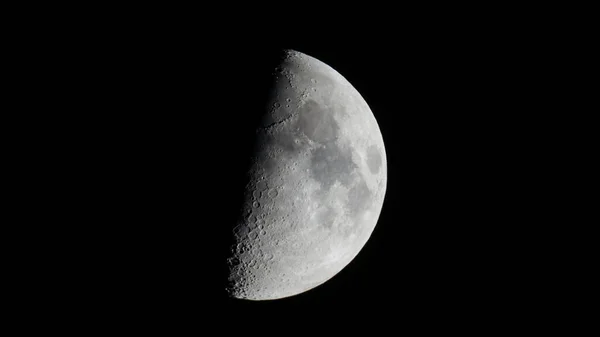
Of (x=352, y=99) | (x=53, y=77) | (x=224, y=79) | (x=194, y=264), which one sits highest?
(x=352, y=99)

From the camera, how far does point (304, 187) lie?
310 centimetres

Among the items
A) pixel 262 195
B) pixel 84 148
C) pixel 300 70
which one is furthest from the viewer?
pixel 300 70

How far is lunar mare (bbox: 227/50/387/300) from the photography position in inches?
121

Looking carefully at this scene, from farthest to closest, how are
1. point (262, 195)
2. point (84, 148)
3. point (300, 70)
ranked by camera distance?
point (300, 70) → point (262, 195) → point (84, 148)

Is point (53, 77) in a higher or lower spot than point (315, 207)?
higher

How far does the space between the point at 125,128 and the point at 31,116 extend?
1.72 feet

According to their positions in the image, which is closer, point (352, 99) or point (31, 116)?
point (31, 116)

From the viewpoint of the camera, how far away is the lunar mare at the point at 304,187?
121 inches

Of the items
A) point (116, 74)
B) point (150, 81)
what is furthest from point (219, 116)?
point (116, 74)

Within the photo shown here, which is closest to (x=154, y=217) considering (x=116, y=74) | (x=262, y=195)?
(x=262, y=195)

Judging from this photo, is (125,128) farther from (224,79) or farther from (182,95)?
(224,79)

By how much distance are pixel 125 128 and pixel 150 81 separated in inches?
12.3

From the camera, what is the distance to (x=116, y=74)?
2941mm

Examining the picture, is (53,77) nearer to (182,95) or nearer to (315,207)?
(182,95)
